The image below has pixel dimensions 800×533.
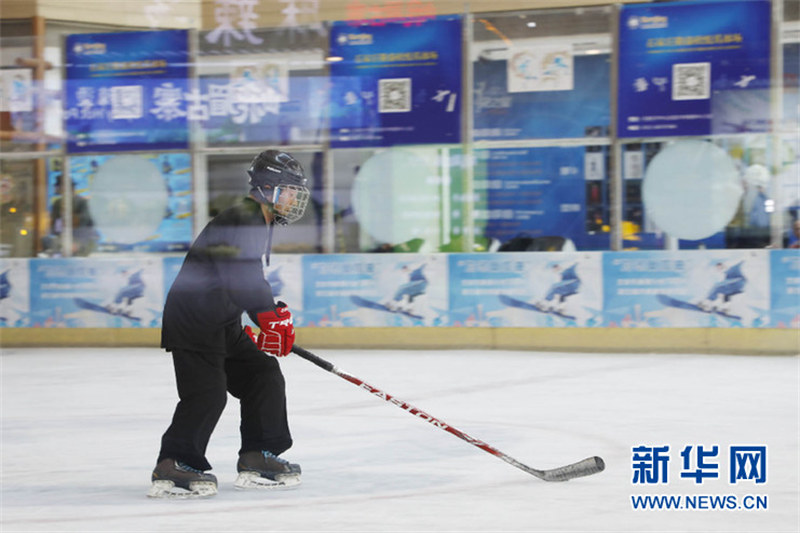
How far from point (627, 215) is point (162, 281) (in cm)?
409

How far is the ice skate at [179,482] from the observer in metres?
4.42

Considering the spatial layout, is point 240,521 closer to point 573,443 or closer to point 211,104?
point 573,443

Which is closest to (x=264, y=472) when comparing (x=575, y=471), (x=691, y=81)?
(x=575, y=471)

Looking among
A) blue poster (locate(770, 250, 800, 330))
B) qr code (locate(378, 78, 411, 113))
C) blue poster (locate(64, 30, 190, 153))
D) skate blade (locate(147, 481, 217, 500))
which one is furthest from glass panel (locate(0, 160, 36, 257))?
skate blade (locate(147, 481, 217, 500))

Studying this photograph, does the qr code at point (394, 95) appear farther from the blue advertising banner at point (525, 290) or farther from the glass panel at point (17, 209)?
the glass panel at point (17, 209)

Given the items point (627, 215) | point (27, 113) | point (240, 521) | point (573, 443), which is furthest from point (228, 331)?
point (27, 113)

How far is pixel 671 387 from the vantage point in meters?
7.71

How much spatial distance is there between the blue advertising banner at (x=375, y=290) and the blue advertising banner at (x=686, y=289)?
1447 millimetres

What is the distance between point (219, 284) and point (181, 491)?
0.76m

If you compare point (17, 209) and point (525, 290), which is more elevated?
point (17, 209)

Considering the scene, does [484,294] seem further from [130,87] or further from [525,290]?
[130,87]

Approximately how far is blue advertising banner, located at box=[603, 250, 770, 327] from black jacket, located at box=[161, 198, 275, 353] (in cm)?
601

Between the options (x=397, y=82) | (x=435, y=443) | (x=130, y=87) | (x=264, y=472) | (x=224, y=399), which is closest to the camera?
(x=224, y=399)

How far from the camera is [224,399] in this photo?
14.8 ft
